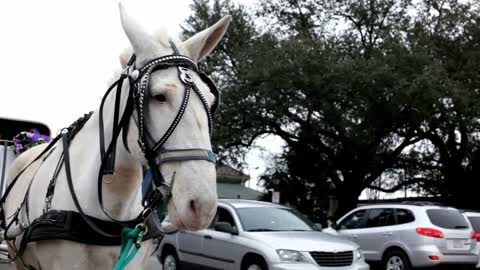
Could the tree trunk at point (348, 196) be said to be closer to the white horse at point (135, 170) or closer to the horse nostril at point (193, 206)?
the white horse at point (135, 170)

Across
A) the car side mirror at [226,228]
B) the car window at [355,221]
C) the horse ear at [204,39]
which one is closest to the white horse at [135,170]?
the horse ear at [204,39]

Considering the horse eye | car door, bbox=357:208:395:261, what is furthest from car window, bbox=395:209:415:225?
the horse eye

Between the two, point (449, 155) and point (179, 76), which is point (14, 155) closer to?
point (179, 76)

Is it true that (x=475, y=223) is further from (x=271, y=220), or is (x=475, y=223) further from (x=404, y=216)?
(x=271, y=220)

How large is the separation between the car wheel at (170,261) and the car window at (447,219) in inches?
221

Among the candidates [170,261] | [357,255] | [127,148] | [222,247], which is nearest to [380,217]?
[357,255]

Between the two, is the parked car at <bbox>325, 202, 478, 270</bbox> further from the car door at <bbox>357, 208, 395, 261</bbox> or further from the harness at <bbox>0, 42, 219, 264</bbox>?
the harness at <bbox>0, 42, 219, 264</bbox>

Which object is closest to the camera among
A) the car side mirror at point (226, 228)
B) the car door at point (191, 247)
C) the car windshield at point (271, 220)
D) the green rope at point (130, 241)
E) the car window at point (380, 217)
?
the green rope at point (130, 241)

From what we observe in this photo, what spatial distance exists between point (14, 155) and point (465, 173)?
29.4 m

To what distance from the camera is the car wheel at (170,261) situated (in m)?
13.3

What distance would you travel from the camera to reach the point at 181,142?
263 centimetres

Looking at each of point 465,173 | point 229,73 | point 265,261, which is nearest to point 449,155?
point 465,173

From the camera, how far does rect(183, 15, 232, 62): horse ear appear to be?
3.07m

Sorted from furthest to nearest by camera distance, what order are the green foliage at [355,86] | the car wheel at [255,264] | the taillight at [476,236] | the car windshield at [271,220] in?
the green foliage at [355,86] → the taillight at [476,236] → the car windshield at [271,220] → the car wheel at [255,264]
